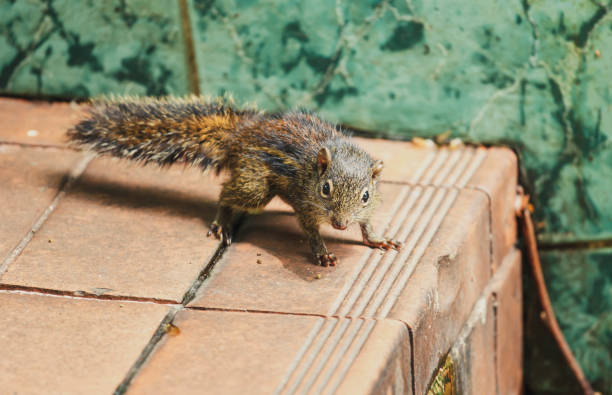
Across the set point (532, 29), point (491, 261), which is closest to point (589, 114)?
point (532, 29)

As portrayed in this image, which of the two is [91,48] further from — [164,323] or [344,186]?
[164,323]

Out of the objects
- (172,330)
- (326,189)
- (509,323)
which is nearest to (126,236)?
(172,330)

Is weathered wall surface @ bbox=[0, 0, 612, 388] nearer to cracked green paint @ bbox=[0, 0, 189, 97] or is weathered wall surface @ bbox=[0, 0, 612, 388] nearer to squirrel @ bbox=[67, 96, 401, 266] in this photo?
cracked green paint @ bbox=[0, 0, 189, 97]

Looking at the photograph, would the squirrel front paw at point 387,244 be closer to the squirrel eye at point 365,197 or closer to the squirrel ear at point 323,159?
the squirrel eye at point 365,197

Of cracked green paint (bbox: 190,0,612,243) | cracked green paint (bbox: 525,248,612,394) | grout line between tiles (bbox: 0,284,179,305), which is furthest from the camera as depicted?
cracked green paint (bbox: 525,248,612,394)

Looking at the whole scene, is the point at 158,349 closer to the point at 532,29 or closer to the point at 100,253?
the point at 100,253

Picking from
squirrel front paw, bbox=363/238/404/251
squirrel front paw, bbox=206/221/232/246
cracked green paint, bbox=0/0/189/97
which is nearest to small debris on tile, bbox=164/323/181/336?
squirrel front paw, bbox=206/221/232/246
